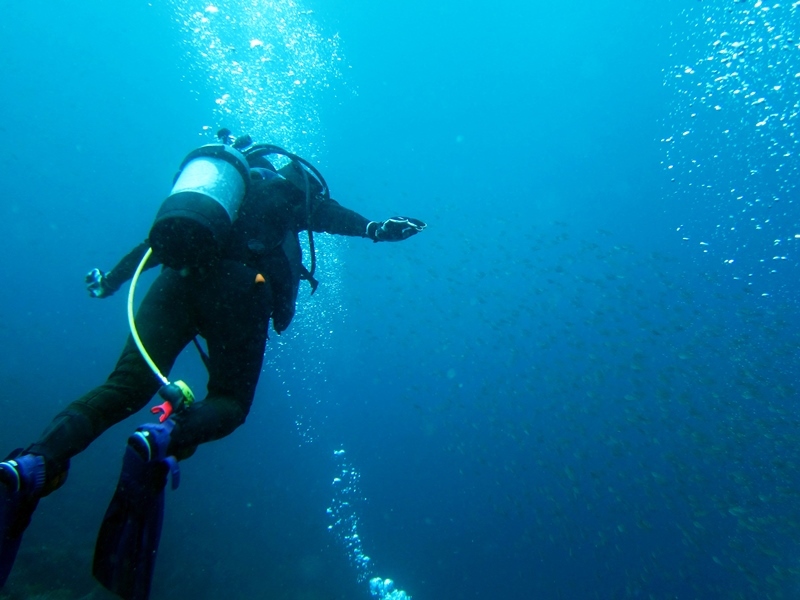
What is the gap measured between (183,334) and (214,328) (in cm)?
22

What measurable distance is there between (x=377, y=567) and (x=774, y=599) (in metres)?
19.6

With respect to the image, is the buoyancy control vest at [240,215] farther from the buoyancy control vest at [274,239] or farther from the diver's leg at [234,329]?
the diver's leg at [234,329]

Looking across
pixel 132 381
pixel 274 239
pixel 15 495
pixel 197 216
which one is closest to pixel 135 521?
pixel 15 495

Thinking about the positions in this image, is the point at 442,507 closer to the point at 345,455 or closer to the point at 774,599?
the point at 345,455

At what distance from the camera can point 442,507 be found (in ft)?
148

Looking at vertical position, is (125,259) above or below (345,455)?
below

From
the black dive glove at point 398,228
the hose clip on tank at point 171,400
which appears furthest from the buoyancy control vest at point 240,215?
the hose clip on tank at point 171,400

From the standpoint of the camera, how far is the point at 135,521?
1.94 m

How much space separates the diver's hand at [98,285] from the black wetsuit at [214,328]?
0.70 feet

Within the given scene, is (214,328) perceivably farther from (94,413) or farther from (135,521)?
(135,521)

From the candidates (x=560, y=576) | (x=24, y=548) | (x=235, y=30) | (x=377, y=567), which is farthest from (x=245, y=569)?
(x=235, y=30)

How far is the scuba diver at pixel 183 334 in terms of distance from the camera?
1.92 meters

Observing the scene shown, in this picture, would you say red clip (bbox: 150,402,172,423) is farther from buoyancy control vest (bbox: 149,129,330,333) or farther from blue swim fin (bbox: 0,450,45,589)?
buoyancy control vest (bbox: 149,129,330,333)

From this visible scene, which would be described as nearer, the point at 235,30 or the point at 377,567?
the point at 377,567
